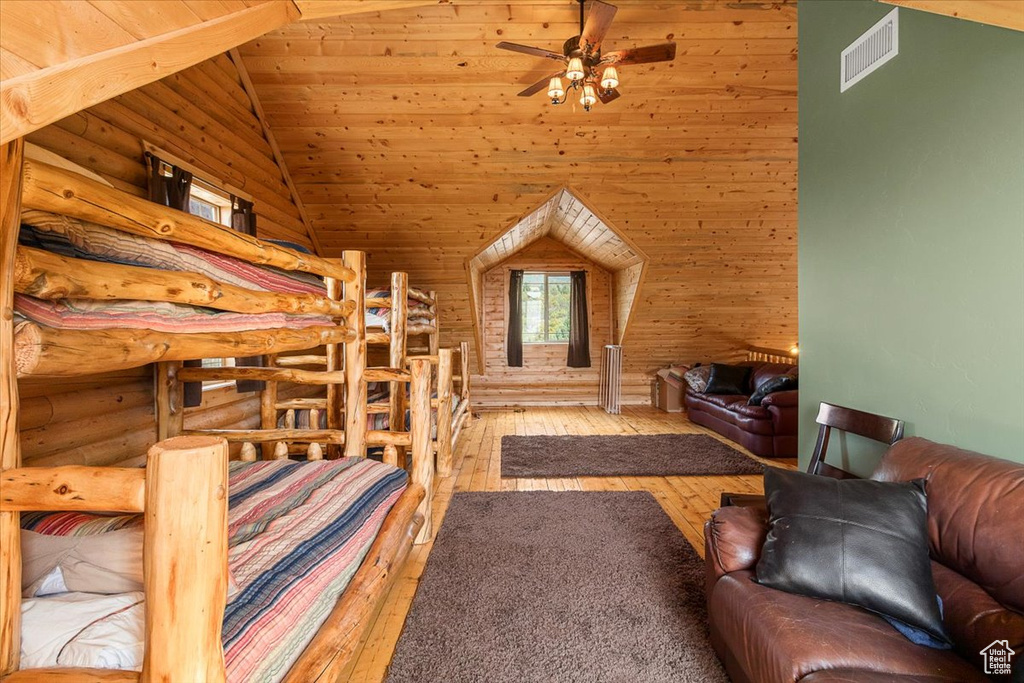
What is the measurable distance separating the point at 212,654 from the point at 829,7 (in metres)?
3.21

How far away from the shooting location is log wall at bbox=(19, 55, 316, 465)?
1884 mm

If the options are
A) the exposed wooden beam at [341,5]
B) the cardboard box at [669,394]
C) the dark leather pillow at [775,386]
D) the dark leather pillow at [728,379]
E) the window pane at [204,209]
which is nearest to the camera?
the exposed wooden beam at [341,5]

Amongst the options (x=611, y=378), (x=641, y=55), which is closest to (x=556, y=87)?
(x=641, y=55)

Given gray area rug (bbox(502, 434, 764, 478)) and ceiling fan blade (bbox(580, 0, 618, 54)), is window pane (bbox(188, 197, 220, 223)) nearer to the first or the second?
ceiling fan blade (bbox(580, 0, 618, 54))

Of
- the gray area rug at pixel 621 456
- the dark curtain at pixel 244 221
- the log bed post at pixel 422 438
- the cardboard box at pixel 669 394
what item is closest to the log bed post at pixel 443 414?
the gray area rug at pixel 621 456

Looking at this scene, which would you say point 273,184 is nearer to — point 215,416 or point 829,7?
point 215,416

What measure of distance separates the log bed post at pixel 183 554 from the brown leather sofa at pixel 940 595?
4.03 ft

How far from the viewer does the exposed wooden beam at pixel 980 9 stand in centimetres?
111

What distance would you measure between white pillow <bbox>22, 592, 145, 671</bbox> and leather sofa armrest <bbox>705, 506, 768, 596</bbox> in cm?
152

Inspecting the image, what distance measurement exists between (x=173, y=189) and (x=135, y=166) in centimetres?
18

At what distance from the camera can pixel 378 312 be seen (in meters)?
3.73

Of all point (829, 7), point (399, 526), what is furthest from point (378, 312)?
point (829, 7)

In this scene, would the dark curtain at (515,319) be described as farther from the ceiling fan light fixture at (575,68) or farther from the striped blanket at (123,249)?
the striped blanket at (123,249)

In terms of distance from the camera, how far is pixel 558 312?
23.6ft
